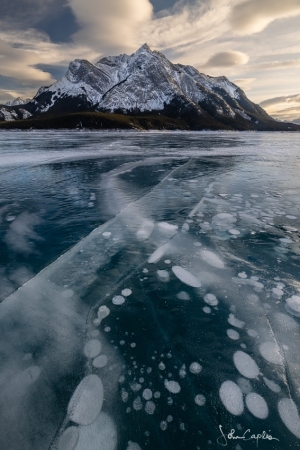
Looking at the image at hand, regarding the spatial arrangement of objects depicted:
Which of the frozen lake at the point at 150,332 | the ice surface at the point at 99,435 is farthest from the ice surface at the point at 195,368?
the ice surface at the point at 99,435

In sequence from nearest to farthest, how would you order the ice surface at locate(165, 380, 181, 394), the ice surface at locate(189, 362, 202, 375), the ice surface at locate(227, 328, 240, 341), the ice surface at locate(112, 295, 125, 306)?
the ice surface at locate(165, 380, 181, 394), the ice surface at locate(189, 362, 202, 375), the ice surface at locate(227, 328, 240, 341), the ice surface at locate(112, 295, 125, 306)

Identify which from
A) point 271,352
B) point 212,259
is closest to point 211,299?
point 271,352

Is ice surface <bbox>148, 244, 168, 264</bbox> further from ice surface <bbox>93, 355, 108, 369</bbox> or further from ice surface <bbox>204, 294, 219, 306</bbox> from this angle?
ice surface <bbox>93, 355, 108, 369</bbox>

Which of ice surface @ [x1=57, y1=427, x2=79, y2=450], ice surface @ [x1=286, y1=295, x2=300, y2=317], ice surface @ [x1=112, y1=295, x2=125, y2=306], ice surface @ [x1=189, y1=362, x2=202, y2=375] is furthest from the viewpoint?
ice surface @ [x1=112, y1=295, x2=125, y2=306]

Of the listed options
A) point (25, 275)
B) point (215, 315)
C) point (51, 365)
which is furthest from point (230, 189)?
point (51, 365)

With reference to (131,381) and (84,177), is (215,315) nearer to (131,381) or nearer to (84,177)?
(131,381)

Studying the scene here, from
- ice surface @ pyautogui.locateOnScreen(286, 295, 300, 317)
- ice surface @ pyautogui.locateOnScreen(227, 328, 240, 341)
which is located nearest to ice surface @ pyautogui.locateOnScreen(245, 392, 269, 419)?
ice surface @ pyautogui.locateOnScreen(227, 328, 240, 341)

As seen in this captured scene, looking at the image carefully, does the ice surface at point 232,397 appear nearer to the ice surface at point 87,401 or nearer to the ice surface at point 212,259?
the ice surface at point 87,401

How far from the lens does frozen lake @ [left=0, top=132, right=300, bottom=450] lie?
1.92 metres

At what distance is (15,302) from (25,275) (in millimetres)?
659

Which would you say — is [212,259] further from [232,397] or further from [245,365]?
[232,397]

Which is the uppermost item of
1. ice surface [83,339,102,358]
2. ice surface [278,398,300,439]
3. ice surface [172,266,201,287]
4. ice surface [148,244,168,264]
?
ice surface [278,398,300,439]

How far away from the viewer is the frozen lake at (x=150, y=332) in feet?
6.31

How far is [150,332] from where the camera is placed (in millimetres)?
2764
